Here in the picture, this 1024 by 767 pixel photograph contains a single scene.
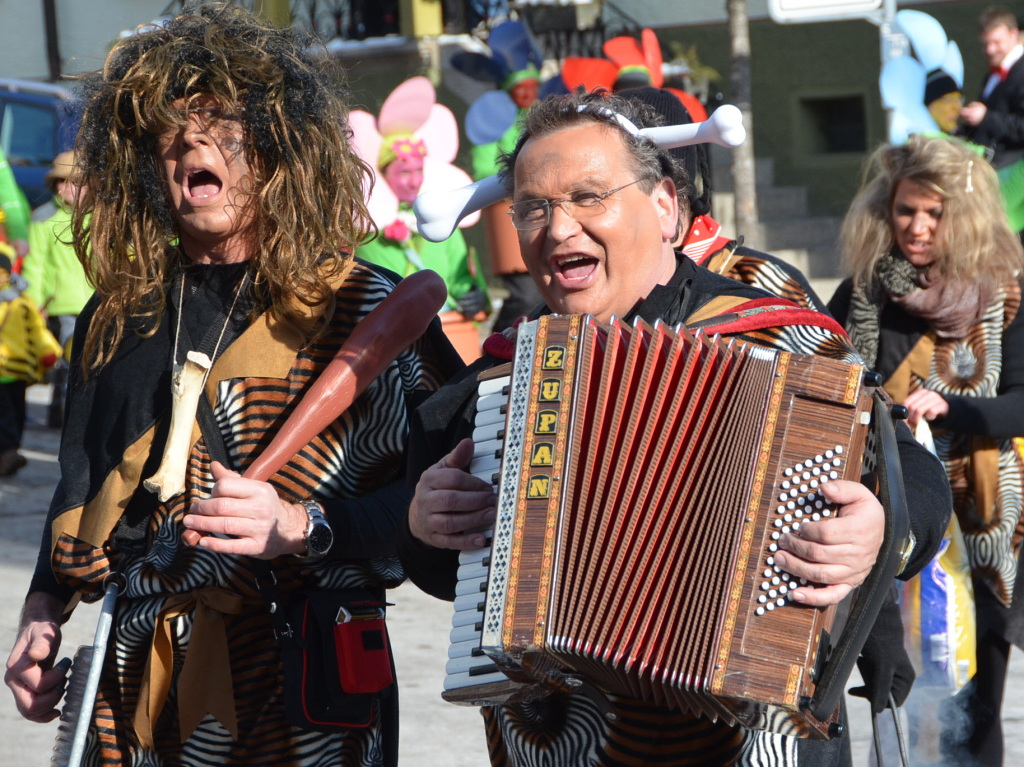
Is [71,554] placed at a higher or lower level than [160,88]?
lower

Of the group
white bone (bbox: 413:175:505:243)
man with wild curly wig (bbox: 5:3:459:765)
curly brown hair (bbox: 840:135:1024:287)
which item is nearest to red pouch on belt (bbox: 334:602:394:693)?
man with wild curly wig (bbox: 5:3:459:765)

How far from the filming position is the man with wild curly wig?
95.2 inches

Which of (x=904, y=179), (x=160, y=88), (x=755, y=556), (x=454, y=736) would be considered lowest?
(x=454, y=736)

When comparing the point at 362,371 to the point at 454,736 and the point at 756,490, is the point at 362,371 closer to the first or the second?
the point at 756,490

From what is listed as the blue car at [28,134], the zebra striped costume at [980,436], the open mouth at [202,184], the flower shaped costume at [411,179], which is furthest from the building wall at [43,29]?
the open mouth at [202,184]

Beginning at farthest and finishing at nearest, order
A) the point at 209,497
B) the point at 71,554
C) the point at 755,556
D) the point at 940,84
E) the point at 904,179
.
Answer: the point at 940,84, the point at 904,179, the point at 71,554, the point at 209,497, the point at 755,556

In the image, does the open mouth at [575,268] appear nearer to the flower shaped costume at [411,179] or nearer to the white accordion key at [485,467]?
the white accordion key at [485,467]

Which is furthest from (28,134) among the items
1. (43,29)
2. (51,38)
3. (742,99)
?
(742,99)

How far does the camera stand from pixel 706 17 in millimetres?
14078

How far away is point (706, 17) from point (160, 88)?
12.3 m

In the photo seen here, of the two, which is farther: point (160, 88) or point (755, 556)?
point (160, 88)

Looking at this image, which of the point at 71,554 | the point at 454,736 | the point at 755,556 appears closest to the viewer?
the point at 755,556

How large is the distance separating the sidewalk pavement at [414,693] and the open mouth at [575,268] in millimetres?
2262

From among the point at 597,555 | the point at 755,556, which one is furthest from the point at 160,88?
the point at 755,556
